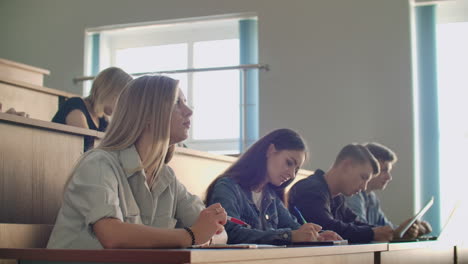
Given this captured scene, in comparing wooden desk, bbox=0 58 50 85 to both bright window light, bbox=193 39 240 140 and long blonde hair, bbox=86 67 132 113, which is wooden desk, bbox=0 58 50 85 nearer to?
bright window light, bbox=193 39 240 140

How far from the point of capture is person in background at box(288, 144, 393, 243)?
9.77ft

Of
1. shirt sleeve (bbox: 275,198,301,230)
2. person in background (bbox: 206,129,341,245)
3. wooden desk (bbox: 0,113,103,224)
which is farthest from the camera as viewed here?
shirt sleeve (bbox: 275,198,301,230)

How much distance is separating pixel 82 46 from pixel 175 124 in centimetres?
490

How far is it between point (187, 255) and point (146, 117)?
2.67 ft

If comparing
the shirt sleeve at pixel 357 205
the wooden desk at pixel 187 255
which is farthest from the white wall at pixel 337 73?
the wooden desk at pixel 187 255

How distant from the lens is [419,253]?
2.32 m

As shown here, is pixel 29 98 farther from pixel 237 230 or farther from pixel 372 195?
pixel 372 195

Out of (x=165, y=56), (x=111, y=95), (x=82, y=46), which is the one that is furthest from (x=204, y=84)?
A: (x=111, y=95)

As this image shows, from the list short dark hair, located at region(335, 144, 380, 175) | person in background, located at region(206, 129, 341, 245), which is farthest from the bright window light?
person in background, located at region(206, 129, 341, 245)

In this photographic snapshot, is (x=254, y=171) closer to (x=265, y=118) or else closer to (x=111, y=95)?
(x=111, y=95)

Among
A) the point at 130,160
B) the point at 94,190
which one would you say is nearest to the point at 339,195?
the point at 130,160

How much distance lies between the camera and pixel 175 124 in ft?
6.23

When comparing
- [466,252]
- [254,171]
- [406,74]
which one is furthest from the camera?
[406,74]

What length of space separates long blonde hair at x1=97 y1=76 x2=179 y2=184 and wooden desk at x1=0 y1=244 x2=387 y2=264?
52 cm
